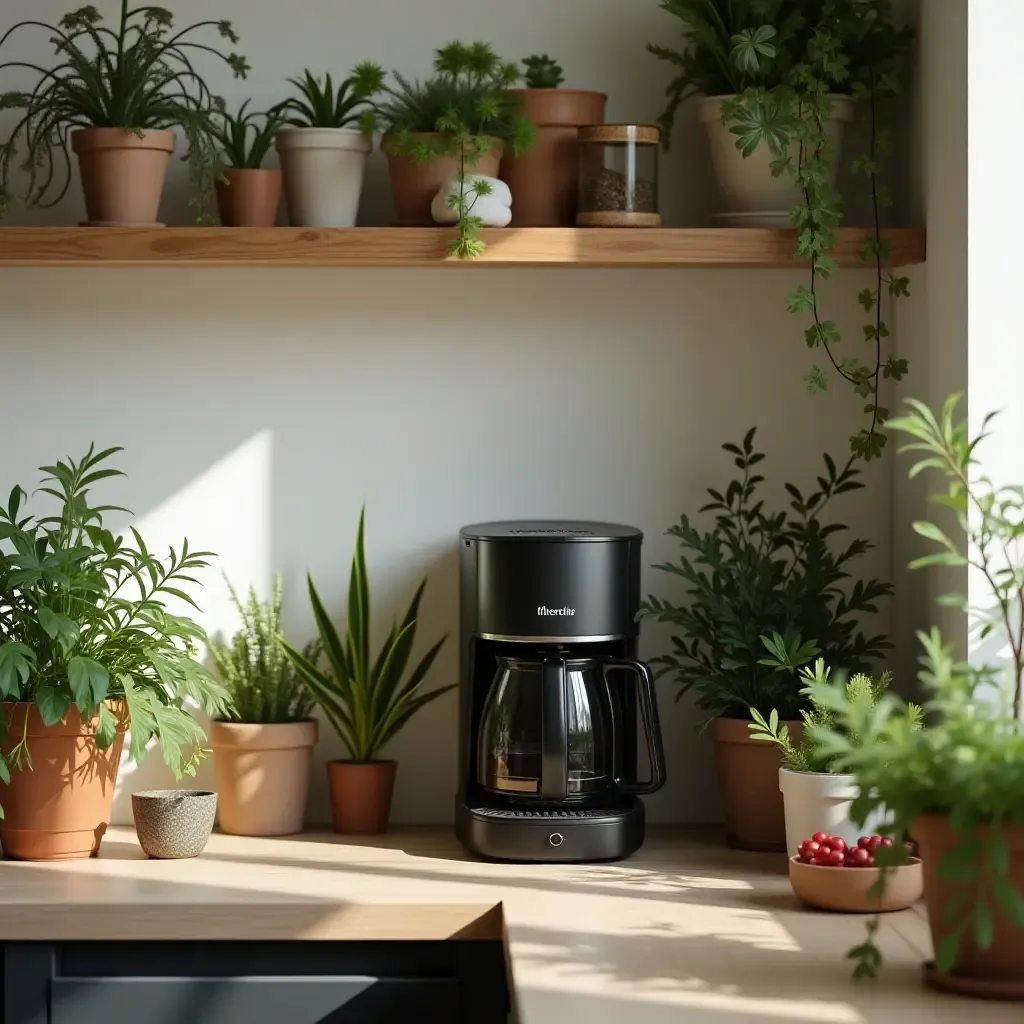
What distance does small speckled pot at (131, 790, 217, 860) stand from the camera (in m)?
2.18

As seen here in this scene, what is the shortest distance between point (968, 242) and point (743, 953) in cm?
96

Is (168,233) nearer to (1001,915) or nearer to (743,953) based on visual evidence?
(743,953)

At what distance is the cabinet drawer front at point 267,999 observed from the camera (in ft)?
6.47

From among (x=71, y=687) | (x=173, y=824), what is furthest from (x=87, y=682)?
(x=173, y=824)

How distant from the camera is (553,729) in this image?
6.95 ft

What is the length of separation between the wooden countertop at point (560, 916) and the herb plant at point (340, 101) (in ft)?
3.49

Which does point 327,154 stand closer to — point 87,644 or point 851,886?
point 87,644

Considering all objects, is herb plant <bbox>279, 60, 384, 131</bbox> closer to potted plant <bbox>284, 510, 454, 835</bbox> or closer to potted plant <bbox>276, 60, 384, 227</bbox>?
potted plant <bbox>276, 60, 384, 227</bbox>

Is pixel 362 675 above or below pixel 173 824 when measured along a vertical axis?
above

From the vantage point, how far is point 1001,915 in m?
1.45

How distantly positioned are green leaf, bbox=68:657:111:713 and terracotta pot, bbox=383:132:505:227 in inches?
30.8

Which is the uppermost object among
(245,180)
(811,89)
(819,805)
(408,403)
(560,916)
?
(811,89)

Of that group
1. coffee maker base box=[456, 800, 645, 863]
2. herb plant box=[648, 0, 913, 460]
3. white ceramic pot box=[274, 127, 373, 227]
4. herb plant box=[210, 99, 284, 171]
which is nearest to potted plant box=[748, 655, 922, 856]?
coffee maker base box=[456, 800, 645, 863]

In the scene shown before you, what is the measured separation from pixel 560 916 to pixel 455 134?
3.61 feet
